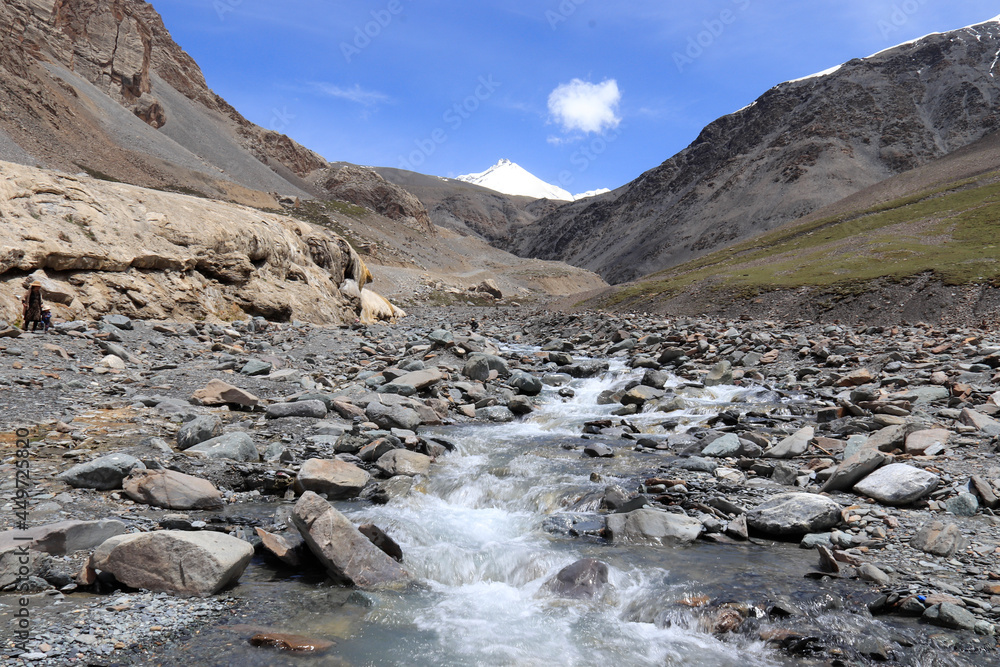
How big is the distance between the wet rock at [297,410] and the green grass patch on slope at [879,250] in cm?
3792

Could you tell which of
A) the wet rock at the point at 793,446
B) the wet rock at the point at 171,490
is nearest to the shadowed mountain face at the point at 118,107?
the wet rock at the point at 171,490

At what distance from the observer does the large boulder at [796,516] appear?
779cm

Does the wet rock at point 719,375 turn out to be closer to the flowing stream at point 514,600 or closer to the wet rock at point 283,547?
the flowing stream at point 514,600

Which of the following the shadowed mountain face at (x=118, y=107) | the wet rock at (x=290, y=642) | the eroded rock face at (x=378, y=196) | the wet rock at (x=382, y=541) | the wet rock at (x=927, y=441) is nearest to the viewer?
the wet rock at (x=290, y=642)

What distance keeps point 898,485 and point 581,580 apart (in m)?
5.00

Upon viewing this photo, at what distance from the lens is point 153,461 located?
A: 8.84 metres

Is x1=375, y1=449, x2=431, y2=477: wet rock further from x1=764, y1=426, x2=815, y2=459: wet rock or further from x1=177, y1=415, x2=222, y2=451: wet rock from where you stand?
x1=764, y1=426, x2=815, y2=459: wet rock

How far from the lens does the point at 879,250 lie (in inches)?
2105

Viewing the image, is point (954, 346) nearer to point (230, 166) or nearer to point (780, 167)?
point (230, 166)

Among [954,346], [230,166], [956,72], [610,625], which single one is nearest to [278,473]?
[610,625]

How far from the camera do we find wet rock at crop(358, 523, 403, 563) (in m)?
7.41

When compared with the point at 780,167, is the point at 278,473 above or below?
below

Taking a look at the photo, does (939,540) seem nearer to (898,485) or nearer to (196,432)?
(898,485)

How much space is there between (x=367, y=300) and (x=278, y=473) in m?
31.0
